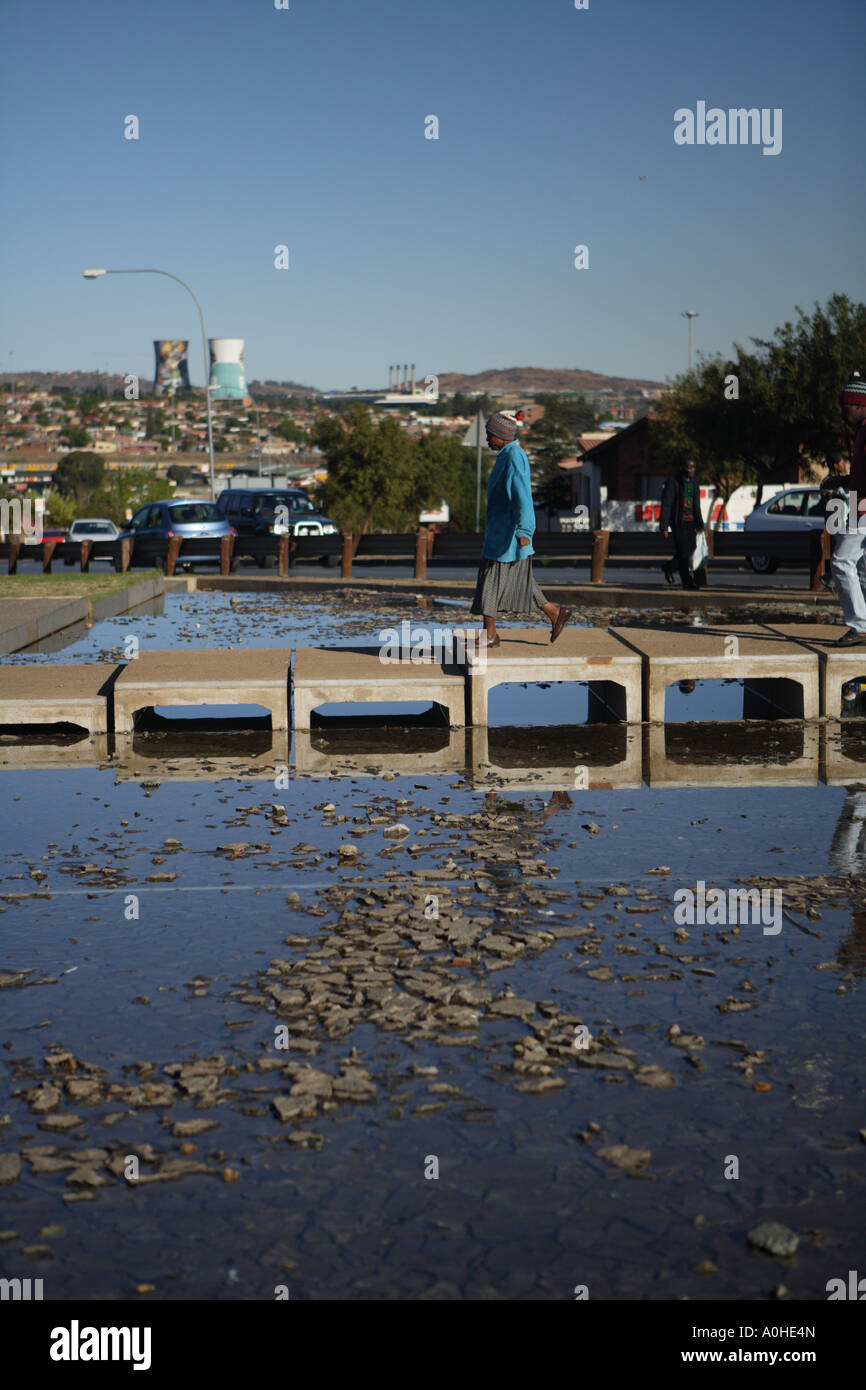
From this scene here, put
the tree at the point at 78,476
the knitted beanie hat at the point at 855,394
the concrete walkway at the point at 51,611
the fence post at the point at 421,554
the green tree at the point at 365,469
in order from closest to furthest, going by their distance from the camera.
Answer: the knitted beanie hat at the point at 855,394 < the concrete walkway at the point at 51,611 < the fence post at the point at 421,554 < the green tree at the point at 365,469 < the tree at the point at 78,476

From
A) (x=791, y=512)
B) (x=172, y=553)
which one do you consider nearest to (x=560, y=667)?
(x=172, y=553)

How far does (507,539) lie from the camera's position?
1073cm

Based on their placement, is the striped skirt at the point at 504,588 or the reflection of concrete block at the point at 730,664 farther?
the striped skirt at the point at 504,588

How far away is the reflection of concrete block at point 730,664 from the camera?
9938mm

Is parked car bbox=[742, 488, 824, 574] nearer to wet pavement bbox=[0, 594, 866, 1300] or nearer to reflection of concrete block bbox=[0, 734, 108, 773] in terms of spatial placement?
reflection of concrete block bbox=[0, 734, 108, 773]

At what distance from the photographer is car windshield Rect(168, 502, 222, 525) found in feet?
107

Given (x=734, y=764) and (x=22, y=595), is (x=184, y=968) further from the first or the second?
(x=22, y=595)

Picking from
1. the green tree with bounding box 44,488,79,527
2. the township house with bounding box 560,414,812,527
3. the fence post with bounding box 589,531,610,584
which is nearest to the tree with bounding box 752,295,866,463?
the township house with bounding box 560,414,812,527

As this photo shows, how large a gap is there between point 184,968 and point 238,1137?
1.37 meters

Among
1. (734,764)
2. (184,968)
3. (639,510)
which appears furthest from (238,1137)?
(639,510)

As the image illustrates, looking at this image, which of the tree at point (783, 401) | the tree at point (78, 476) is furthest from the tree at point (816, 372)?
the tree at point (78, 476)

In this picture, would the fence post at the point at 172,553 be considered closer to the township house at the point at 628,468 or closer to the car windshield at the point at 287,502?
the car windshield at the point at 287,502

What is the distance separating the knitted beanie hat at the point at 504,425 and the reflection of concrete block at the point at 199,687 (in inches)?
94.0

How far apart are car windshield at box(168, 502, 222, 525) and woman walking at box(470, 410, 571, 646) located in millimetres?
22405
